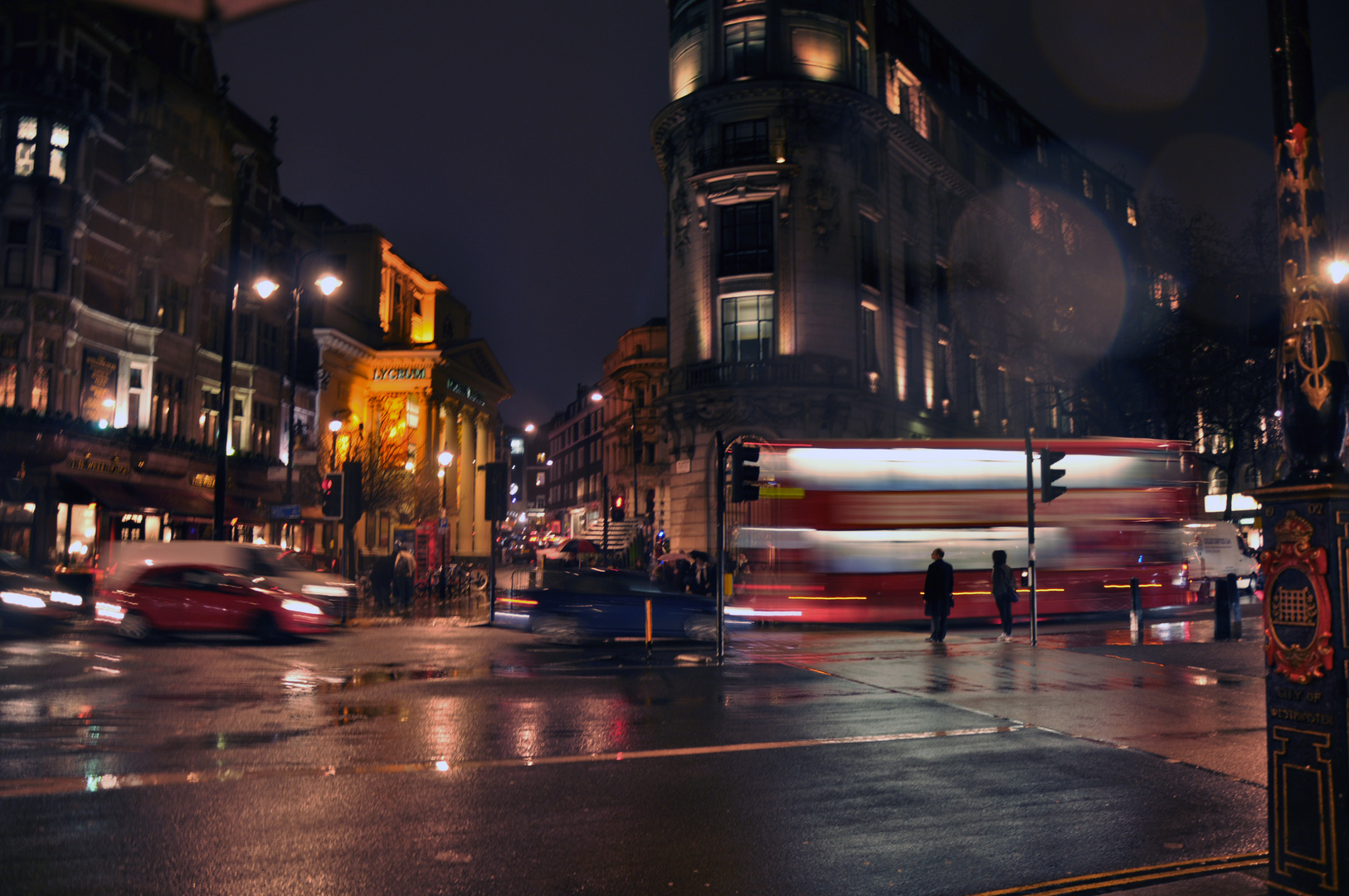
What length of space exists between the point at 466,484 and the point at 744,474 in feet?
204

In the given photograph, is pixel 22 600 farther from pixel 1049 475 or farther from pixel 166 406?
pixel 1049 475

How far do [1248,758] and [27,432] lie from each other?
30.4 meters

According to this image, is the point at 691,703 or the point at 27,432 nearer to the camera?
the point at 691,703

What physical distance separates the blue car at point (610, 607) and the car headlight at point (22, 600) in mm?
9555

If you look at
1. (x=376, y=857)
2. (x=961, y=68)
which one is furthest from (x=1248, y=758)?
(x=961, y=68)

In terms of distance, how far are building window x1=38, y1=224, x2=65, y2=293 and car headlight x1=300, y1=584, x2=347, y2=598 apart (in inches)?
569

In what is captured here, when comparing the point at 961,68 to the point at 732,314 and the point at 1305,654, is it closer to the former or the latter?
the point at 732,314

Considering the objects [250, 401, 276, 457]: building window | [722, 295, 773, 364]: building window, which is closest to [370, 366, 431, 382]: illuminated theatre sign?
[250, 401, 276, 457]: building window

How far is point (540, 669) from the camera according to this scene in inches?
610

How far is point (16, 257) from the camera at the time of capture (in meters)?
29.1

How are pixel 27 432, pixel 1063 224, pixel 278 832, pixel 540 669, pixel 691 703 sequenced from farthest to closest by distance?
pixel 1063 224 → pixel 27 432 → pixel 540 669 → pixel 691 703 → pixel 278 832

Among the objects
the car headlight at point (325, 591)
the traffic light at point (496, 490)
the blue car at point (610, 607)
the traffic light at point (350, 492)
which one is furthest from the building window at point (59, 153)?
the blue car at point (610, 607)

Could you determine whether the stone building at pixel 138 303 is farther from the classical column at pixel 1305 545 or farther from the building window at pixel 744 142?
the classical column at pixel 1305 545

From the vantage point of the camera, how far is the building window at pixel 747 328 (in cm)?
4069
